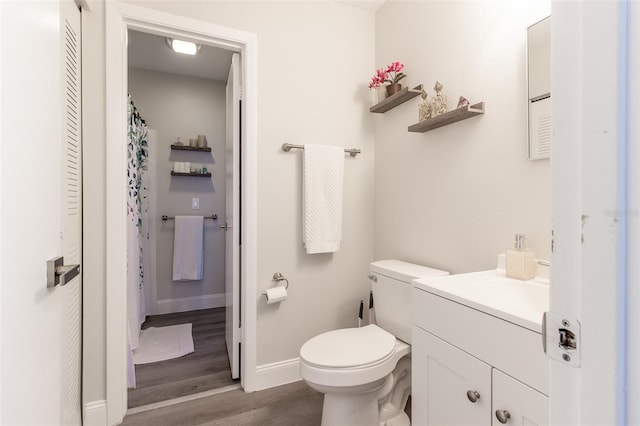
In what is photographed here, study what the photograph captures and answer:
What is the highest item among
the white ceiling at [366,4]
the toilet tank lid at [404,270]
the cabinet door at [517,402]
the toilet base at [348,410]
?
the white ceiling at [366,4]

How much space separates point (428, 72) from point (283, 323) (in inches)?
68.6

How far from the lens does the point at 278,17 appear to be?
6.29ft

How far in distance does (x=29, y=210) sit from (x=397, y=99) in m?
1.75

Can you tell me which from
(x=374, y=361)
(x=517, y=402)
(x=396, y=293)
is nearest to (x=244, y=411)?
(x=374, y=361)

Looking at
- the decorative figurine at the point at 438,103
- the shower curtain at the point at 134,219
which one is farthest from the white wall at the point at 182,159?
the decorative figurine at the point at 438,103

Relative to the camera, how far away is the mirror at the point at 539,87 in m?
1.15

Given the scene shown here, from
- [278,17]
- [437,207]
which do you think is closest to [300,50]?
[278,17]

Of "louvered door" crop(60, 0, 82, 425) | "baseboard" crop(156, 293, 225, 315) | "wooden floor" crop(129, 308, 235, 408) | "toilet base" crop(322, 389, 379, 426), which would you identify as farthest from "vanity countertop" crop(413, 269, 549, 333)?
"baseboard" crop(156, 293, 225, 315)

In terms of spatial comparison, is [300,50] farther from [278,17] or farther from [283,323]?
[283,323]

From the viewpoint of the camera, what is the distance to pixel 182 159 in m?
3.27

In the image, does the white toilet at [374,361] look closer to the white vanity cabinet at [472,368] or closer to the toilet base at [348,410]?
the toilet base at [348,410]

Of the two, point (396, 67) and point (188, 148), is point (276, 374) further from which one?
point (188, 148)

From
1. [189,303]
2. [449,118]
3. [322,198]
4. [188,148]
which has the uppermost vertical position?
[188,148]

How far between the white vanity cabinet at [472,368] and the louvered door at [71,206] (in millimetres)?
1412
